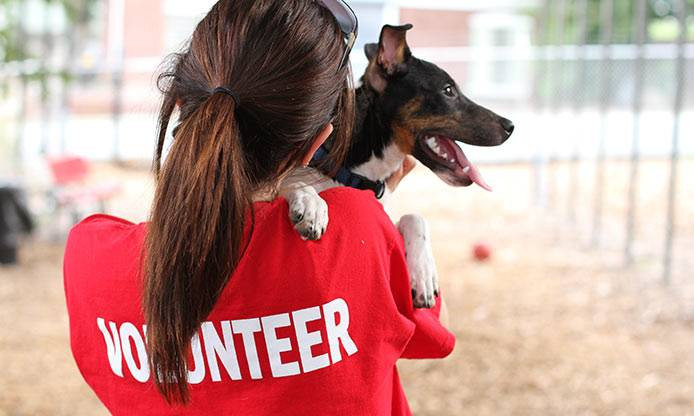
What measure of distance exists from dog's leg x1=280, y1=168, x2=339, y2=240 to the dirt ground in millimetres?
2270

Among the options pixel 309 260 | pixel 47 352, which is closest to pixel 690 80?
pixel 47 352

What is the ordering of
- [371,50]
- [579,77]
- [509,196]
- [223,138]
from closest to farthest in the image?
1. [223,138]
2. [371,50]
3. [579,77]
4. [509,196]

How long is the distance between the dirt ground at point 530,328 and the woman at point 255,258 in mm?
2490

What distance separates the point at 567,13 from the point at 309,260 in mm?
8526

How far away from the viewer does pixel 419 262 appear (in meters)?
1.55

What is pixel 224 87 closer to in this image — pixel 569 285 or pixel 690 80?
pixel 569 285

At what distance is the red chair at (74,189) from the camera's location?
7074mm

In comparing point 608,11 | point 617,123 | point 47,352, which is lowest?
point 47,352

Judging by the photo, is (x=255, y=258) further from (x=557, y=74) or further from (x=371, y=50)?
(x=557, y=74)

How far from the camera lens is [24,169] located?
983 centimetres

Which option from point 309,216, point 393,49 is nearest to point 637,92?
point 393,49

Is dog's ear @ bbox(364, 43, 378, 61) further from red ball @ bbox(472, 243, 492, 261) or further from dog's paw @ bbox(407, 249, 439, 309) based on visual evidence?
red ball @ bbox(472, 243, 492, 261)

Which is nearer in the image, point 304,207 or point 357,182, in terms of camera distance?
point 304,207

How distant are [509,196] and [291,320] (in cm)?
923
